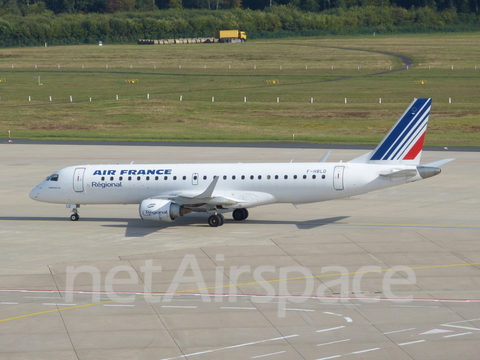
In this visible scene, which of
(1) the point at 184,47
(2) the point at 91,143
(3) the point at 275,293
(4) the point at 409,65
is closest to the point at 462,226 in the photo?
(3) the point at 275,293

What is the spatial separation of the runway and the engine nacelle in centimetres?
98

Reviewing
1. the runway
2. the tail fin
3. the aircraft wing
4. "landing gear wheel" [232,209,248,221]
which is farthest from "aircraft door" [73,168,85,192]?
the tail fin

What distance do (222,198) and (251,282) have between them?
1099 cm

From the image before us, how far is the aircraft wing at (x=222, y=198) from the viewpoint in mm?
41406

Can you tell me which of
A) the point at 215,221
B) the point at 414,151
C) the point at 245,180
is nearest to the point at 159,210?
the point at 215,221

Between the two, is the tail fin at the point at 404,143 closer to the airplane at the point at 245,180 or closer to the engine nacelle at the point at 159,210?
the airplane at the point at 245,180

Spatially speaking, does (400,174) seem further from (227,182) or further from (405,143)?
(227,182)

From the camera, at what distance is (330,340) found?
2455 cm

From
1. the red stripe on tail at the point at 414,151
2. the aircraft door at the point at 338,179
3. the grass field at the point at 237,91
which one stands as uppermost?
the red stripe on tail at the point at 414,151

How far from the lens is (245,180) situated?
42562mm

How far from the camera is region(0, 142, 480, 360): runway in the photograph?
24469mm

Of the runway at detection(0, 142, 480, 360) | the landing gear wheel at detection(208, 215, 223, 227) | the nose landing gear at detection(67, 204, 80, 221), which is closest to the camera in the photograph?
the runway at detection(0, 142, 480, 360)

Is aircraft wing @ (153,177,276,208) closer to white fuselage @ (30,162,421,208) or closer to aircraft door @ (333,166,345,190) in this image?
white fuselage @ (30,162,421,208)

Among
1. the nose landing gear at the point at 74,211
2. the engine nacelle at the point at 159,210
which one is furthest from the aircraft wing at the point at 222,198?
the nose landing gear at the point at 74,211
